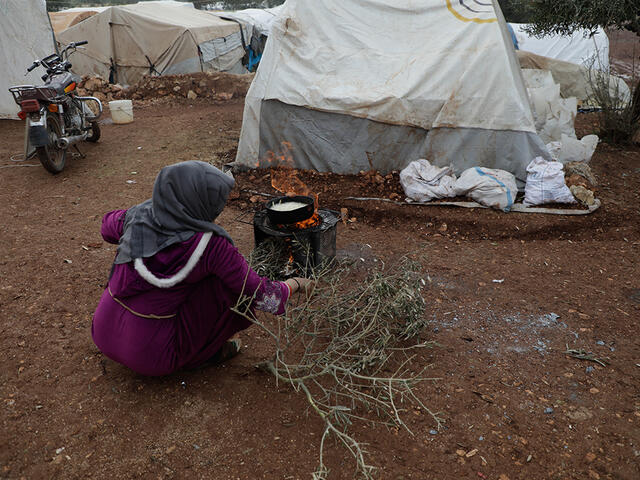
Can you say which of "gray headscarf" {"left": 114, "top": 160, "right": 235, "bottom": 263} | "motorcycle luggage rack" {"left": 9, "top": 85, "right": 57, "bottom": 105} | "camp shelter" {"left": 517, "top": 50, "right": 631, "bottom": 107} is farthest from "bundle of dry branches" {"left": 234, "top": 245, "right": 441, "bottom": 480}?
"camp shelter" {"left": 517, "top": 50, "right": 631, "bottom": 107}

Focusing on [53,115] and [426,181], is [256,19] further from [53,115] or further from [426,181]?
[426,181]

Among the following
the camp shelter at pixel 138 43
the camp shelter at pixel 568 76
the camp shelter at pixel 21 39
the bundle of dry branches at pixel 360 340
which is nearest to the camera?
the bundle of dry branches at pixel 360 340

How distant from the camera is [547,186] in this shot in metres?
4.65

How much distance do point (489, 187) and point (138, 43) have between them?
10.3 metres

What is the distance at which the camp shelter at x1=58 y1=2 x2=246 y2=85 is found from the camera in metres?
11.4

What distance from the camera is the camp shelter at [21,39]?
7.43m

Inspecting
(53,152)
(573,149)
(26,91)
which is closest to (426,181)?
(573,149)

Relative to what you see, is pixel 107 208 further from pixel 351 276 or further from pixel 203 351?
pixel 203 351

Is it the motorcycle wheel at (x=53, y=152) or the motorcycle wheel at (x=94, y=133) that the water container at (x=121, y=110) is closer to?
the motorcycle wheel at (x=94, y=133)

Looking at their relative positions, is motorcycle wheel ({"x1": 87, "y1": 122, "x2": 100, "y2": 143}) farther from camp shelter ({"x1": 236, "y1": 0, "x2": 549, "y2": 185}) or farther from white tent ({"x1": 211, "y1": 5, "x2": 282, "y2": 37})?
white tent ({"x1": 211, "y1": 5, "x2": 282, "y2": 37})

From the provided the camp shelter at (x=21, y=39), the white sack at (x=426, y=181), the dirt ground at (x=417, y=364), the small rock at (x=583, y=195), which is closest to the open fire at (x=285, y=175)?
the dirt ground at (x=417, y=364)

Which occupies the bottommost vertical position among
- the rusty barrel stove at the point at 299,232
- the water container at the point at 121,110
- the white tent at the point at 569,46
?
the water container at the point at 121,110

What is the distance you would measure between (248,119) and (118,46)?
26.9 feet

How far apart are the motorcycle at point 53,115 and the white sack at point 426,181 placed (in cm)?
395
